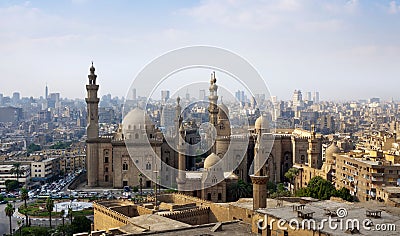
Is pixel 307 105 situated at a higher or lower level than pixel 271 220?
higher

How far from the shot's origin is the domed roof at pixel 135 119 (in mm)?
34594

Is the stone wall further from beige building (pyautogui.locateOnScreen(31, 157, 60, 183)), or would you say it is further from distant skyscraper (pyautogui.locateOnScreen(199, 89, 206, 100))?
beige building (pyautogui.locateOnScreen(31, 157, 60, 183))

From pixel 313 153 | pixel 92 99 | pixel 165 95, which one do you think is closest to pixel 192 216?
pixel 165 95

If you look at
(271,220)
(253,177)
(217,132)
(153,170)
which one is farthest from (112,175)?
(271,220)

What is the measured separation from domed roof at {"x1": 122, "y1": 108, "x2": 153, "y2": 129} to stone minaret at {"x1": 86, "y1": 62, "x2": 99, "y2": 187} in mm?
2178

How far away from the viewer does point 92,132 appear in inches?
1378

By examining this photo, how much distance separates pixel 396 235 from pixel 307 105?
136026mm

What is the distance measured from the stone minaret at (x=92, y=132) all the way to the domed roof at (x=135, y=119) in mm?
2178

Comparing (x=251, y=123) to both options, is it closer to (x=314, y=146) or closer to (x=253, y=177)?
(x=314, y=146)

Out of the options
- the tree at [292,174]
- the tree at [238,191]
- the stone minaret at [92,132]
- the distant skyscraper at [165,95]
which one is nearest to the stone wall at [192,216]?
the tree at [238,191]

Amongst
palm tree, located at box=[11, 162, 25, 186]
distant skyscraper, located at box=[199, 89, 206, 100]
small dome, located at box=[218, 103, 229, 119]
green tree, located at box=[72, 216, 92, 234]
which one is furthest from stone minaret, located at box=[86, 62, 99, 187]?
green tree, located at box=[72, 216, 92, 234]

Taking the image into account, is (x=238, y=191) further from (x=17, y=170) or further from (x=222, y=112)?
(x=17, y=170)

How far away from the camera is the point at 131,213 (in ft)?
71.2

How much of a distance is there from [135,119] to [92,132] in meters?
3.25
